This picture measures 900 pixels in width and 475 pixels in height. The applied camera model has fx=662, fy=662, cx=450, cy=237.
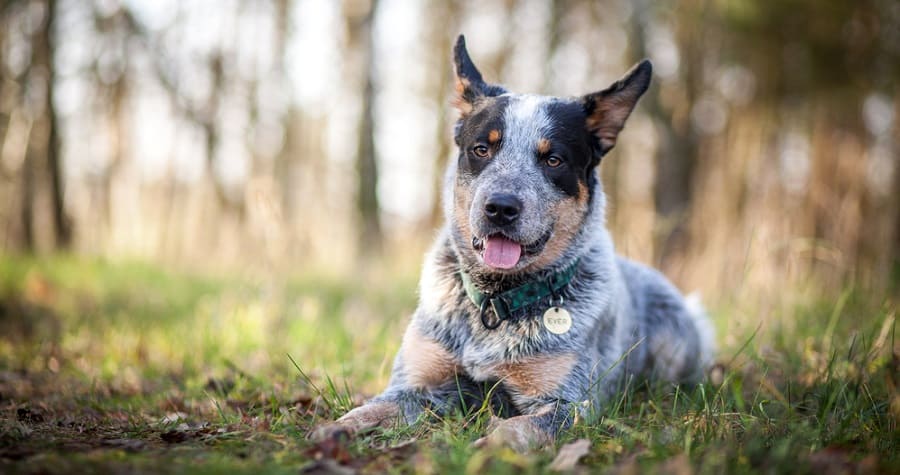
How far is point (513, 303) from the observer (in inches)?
145

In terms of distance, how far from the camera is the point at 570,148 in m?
3.85

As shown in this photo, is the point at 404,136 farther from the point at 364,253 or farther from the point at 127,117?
the point at 364,253

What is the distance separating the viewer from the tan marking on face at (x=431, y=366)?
3.65m

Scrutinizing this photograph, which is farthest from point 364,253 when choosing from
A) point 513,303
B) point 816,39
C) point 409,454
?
point 816,39

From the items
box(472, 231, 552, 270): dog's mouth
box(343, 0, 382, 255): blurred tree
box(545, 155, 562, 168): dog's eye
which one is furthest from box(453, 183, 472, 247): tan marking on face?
box(343, 0, 382, 255): blurred tree

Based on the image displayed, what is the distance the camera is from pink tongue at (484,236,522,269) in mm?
3572

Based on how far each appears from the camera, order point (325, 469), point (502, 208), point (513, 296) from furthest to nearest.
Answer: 1. point (513, 296)
2. point (502, 208)
3. point (325, 469)

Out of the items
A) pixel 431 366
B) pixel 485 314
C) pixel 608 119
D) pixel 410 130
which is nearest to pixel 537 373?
pixel 485 314

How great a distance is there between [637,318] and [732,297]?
1979 mm

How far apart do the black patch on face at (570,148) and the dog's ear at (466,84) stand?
495mm

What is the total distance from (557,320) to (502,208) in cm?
72

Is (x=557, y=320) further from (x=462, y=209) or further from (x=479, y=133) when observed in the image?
(x=479, y=133)

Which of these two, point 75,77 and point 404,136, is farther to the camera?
point 404,136

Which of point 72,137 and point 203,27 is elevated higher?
point 203,27
